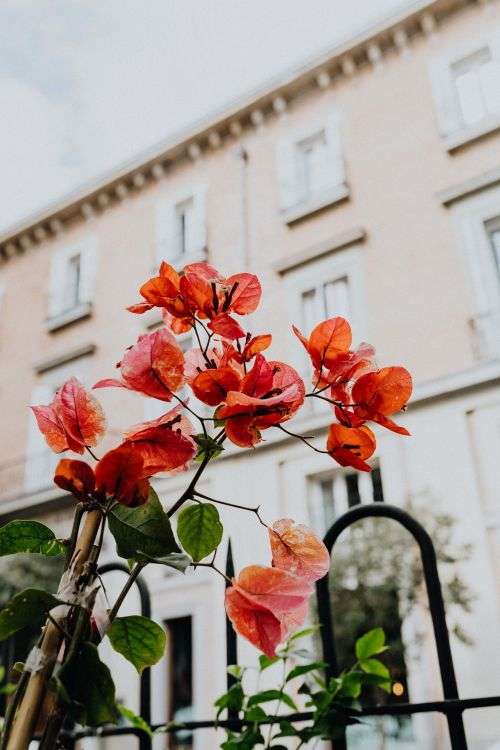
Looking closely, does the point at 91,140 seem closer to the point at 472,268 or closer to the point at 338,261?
the point at 338,261

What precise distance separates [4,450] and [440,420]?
647cm

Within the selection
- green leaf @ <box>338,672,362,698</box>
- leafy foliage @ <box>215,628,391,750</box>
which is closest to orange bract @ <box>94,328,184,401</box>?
leafy foliage @ <box>215,628,391,750</box>

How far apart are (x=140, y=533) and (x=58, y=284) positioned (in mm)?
9900

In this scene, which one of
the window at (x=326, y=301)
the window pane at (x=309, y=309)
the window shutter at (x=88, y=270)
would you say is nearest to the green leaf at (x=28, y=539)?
the window at (x=326, y=301)

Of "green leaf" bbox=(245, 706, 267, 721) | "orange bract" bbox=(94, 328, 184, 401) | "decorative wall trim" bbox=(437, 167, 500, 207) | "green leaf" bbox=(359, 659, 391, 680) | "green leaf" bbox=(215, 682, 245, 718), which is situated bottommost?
"green leaf" bbox=(245, 706, 267, 721)

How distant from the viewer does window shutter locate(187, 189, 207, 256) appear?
27.2 feet

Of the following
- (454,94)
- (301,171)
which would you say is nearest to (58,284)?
(301,171)

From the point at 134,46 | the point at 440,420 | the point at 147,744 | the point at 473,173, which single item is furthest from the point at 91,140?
the point at 147,744

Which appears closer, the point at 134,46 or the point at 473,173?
the point at 134,46

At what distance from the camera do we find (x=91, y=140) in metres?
6.23

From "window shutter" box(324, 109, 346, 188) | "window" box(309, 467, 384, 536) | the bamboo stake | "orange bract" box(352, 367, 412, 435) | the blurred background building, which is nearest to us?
the bamboo stake

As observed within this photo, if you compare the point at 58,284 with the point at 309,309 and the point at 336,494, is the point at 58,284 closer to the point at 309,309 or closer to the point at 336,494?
the point at 309,309

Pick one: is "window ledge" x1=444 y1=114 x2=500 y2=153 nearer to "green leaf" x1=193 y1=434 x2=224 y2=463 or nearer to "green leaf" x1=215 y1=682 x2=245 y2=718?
"green leaf" x1=215 y1=682 x2=245 y2=718

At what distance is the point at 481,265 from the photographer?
6.10 meters
